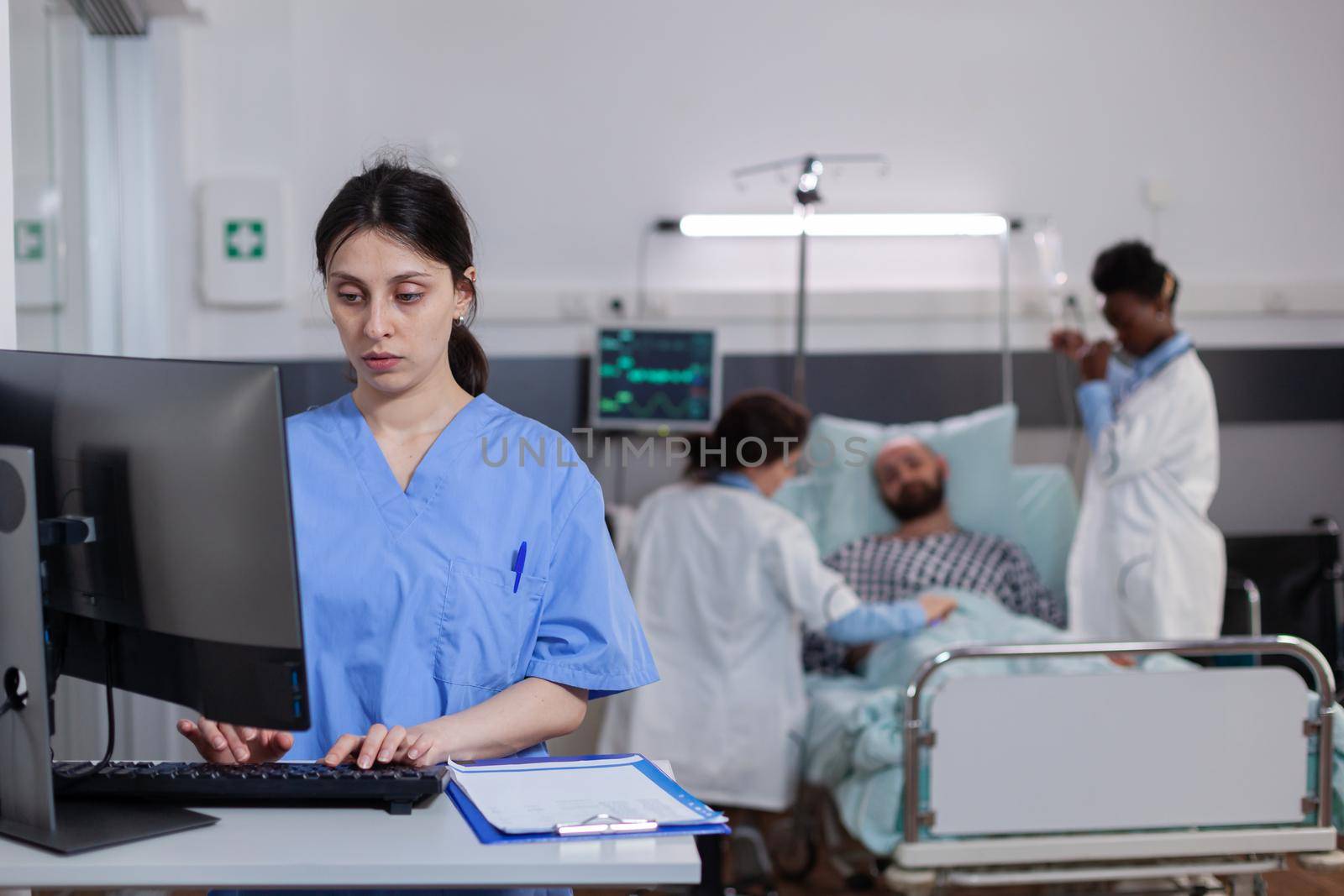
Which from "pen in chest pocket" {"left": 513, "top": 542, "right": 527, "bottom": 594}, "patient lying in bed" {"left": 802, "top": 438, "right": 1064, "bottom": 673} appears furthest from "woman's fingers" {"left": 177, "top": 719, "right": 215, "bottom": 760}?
"patient lying in bed" {"left": 802, "top": 438, "right": 1064, "bottom": 673}

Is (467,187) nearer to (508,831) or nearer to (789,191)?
(789,191)

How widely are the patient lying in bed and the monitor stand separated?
2.47 meters

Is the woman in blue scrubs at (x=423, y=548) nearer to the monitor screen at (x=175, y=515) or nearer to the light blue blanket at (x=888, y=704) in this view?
the monitor screen at (x=175, y=515)

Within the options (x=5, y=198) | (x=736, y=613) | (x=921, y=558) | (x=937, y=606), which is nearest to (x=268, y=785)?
(x=5, y=198)

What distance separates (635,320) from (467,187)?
69 centimetres

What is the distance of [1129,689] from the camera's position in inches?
101

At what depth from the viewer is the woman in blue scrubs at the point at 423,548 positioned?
4.39 ft

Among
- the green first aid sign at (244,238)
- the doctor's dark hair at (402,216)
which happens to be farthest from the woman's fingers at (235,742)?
the green first aid sign at (244,238)

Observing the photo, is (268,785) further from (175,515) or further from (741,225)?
(741,225)

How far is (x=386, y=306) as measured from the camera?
1.36m

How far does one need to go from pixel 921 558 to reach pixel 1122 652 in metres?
1.08

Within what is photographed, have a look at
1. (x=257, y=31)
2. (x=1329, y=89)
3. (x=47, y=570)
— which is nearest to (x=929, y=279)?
(x=1329, y=89)

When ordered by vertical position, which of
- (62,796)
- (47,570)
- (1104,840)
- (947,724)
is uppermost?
(47,570)

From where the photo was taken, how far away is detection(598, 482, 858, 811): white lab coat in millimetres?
2951
